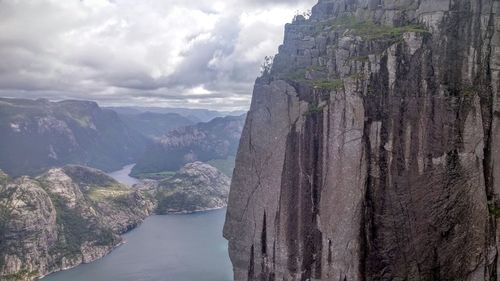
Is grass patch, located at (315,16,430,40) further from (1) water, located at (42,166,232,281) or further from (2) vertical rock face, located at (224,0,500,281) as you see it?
(1) water, located at (42,166,232,281)

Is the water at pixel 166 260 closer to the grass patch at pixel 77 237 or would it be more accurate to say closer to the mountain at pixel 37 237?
the mountain at pixel 37 237

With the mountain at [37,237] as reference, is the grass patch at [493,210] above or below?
above

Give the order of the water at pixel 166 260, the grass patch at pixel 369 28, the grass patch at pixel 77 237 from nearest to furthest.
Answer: the grass patch at pixel 369 28
the water at pixel 166 260
the grass patch at pixel 77 237

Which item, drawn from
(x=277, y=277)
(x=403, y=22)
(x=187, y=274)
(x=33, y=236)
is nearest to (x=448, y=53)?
(x=403, y=22)

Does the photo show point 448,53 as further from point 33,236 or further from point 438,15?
point 33,236

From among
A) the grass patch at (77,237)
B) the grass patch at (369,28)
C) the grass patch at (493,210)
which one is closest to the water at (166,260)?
the grass patch at (77,237)

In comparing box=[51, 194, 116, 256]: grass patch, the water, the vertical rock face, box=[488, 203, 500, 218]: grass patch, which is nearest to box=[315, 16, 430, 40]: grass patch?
the vertical rock face

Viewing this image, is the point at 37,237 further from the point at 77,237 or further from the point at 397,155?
the point at 397,155

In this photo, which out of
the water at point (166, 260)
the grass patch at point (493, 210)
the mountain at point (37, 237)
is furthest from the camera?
the mountain at point (37, 237)
